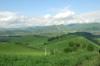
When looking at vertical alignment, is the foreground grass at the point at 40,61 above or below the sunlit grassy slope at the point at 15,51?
above

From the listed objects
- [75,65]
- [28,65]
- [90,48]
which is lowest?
[90,48]

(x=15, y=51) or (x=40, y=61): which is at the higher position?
(x=40, y=61)

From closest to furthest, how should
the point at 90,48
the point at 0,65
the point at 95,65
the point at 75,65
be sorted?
1. the point at 0,65
2. the point at 95,65
3. the point at 75,65
4. the point at 90,48

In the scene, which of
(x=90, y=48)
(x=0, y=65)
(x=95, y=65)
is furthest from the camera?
(x=90, y=48)

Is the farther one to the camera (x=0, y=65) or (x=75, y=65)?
(x=75, y=65)

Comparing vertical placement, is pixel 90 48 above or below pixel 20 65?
below

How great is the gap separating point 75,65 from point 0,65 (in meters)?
14.6

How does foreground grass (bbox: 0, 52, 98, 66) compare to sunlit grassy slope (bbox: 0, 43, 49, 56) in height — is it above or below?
above

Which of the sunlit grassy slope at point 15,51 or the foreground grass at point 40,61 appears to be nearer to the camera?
the foreground grass at point 40,61

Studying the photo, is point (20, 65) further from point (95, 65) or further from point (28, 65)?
point (95, 65)

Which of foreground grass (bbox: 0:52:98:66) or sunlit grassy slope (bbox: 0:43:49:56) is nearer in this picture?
foreground grass (bbox: 0:52:98:66)

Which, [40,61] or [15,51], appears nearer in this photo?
[40,61]

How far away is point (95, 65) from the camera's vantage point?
698 inches

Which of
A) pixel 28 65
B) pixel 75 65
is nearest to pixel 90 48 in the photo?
pixel 75 65
